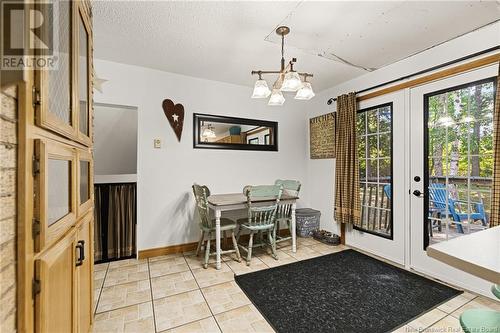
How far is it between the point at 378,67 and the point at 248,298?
120 inches

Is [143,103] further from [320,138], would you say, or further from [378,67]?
[378,67]

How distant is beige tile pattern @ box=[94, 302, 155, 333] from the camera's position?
1.64 m

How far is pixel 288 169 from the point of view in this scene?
12.9ft

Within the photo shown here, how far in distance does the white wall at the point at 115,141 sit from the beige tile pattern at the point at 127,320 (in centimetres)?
216

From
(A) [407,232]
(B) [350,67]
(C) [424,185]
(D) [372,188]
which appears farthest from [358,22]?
(A) [407,232]

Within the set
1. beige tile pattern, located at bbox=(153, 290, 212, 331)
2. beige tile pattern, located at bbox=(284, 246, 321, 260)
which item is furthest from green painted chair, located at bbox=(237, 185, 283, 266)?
beige tile pattern, located at bbox=(153, 290, 212, 331)

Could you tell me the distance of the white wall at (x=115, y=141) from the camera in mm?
3578

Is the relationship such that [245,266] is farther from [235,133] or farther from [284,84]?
[284,84]

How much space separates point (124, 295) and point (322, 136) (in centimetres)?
331

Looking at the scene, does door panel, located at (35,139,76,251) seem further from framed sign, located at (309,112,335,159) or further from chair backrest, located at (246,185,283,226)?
framed sign, located at (309,112,335,159)

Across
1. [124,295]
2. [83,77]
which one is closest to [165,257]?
[124,295]

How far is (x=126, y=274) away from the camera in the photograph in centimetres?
248

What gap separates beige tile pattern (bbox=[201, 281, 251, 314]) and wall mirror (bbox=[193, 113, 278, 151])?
1.84 m

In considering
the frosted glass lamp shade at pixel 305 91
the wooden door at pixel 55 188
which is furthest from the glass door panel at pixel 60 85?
the frosted glass lamp shade at pixel 305 91
